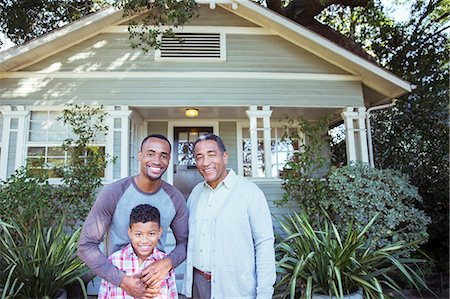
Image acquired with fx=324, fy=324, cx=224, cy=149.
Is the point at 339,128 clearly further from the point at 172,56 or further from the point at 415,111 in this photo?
the point at 172,56

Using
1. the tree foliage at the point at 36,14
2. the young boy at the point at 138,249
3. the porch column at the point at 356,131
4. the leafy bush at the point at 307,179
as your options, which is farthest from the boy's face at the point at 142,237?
the tree foliage at the point at 36,14

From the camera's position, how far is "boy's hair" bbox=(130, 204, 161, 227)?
167 centimetres

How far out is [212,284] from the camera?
5.69 feet

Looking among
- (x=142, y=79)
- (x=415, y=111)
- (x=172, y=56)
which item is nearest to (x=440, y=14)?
(x=415, y=111)

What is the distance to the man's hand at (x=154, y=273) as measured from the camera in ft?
5.24

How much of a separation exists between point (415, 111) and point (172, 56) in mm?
6043

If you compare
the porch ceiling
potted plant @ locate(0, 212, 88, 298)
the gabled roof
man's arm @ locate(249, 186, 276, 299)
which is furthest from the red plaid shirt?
the gabled roof

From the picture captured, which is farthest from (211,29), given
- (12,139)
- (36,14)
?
(36,14)

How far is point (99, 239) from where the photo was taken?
1.67 metres

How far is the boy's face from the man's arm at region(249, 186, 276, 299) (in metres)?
0.53

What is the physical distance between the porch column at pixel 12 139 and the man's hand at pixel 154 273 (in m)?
5.28

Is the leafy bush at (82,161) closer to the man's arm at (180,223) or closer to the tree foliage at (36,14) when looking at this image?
the man's arm at (180,223)

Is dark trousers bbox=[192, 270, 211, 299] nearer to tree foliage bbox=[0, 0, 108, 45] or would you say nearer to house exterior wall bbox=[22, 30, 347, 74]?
house exterior wall bbox=[22, 30, 347, 74]

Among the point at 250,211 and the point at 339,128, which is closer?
the point at 250,211
